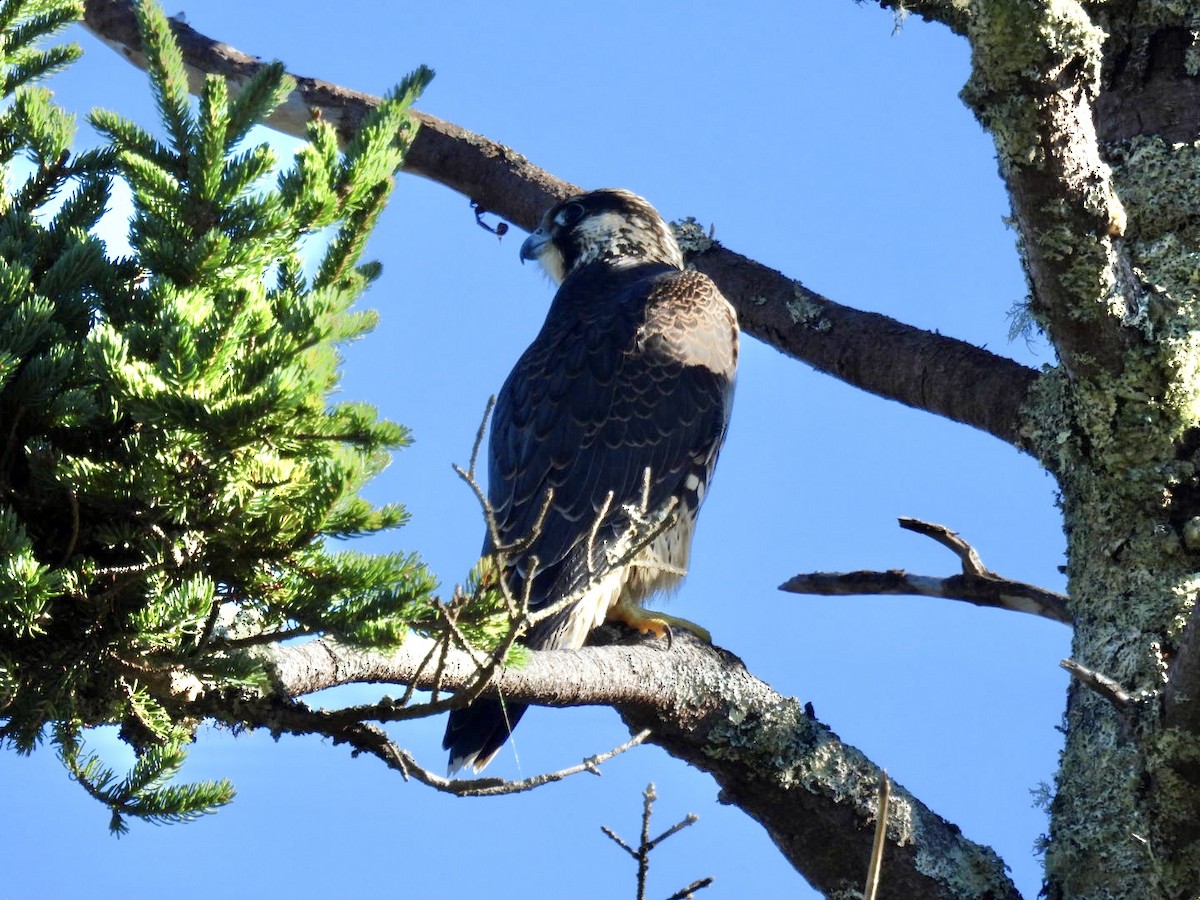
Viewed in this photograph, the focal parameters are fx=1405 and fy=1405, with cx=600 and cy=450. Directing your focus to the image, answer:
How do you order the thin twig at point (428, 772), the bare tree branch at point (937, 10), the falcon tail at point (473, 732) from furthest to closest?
the bare tree branch at point (937, 10) < the falcon tail at point (473, 732) < the thin twig at point (428, 772)


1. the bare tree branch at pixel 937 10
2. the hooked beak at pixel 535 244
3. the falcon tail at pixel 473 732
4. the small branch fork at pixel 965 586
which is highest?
the bare tree branch at pixel 937 10

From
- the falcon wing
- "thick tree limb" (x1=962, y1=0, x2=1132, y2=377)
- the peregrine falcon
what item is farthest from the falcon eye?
"thick tree limb" (x1=962, y1=0, x2=1132, y2=377)

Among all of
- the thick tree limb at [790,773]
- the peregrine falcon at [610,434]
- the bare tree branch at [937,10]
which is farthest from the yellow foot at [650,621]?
the bare tree branch at [937,10]

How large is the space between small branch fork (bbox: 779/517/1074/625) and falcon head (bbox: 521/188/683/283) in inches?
74.6

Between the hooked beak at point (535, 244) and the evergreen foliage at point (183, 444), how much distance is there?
3.19 meters

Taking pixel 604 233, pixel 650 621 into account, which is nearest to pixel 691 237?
pixel 604 233

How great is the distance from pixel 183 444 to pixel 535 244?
362cm

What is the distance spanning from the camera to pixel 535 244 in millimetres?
5453

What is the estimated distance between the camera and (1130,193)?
3672mm

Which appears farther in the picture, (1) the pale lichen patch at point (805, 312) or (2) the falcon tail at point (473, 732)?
(1) the pale lichen patch at point (805, 312)

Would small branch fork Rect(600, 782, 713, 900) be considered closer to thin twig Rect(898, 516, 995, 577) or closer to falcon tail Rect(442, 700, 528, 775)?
falcon tail Rect(442, 700, 528, 775)

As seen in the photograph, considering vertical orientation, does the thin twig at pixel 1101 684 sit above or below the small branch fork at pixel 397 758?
above

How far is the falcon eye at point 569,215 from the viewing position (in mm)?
5484

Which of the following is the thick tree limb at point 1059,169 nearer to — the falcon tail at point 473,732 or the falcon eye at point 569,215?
the falcon tail at point 473,732
